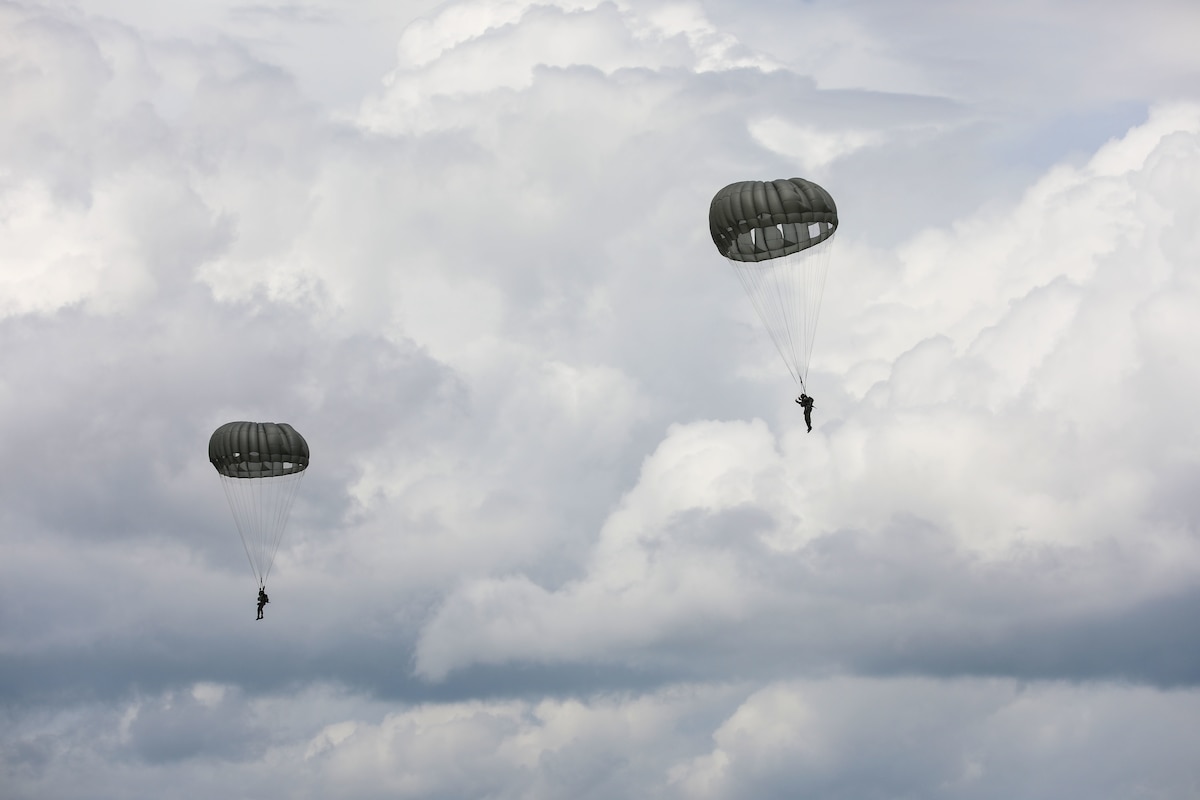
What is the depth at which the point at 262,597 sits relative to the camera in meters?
122

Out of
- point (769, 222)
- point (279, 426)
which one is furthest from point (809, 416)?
point (279, 426)

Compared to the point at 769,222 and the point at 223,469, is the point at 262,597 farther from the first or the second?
the point at 769,222

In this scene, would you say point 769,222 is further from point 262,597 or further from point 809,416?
point 262,597

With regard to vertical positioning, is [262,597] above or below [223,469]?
below

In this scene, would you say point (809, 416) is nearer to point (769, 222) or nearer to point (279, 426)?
point (769, 222)

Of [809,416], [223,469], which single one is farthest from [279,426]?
[809,416]

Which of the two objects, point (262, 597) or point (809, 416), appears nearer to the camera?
point (809, 416)

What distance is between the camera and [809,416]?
10675 cm

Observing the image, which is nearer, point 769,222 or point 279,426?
point 769,222

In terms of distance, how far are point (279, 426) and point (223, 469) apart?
4.55 meters

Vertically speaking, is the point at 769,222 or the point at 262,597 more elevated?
the point at 769,222

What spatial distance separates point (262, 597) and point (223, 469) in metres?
8.48

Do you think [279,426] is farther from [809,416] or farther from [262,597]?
[809,416]

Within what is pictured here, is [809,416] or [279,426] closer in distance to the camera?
[809,416]
